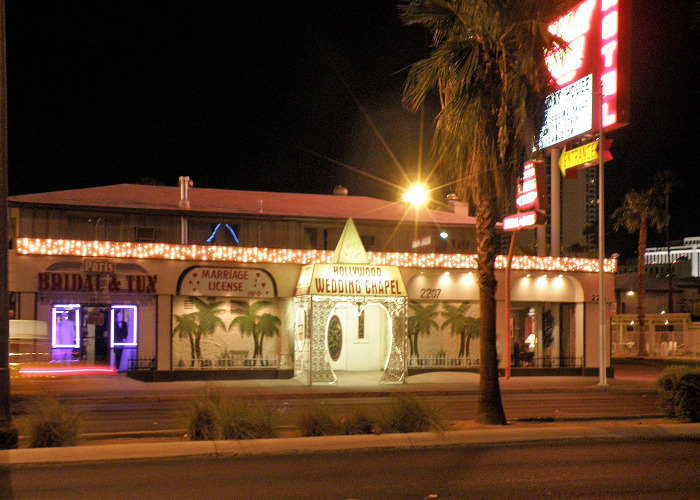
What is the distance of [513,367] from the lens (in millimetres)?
29625

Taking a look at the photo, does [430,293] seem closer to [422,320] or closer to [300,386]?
[422,320]

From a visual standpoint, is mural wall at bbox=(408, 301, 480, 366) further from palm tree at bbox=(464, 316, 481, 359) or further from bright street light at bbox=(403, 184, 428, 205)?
bright street light at bbox=(403, 184, 428, 205)

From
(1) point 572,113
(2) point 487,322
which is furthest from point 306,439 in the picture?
(1) point 572,113

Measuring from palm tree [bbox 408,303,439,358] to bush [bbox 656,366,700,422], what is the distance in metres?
13.9

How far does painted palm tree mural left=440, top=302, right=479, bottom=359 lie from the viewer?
2905cm

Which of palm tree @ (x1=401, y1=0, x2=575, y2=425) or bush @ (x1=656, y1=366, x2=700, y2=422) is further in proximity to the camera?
bush @ (x1=656, y1=366, x2=700, y2=422)

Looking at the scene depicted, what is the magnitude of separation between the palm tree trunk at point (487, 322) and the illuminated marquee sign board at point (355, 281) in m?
9.98

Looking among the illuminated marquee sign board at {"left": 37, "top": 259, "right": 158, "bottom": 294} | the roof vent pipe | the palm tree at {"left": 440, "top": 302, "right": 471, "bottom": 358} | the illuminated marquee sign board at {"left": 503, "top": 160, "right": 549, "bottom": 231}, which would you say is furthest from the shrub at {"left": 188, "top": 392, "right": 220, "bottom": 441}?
the palm tree at {"left": 440, "top": 302, "right": 471, "bottom": 358}

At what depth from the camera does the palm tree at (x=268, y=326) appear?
26844 millimetres

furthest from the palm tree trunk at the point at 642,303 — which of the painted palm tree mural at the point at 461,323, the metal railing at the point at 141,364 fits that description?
the metal railing at the point at 141,364

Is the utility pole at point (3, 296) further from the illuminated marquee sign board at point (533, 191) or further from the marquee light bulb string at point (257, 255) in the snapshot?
the illuminated marquee sign board at point (533, 191)

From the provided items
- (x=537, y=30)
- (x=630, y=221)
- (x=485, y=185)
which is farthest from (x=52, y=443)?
(x=630, y=221)

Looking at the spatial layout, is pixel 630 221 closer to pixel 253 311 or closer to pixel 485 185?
pixel 253 311

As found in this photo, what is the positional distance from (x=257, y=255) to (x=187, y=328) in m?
3.50
